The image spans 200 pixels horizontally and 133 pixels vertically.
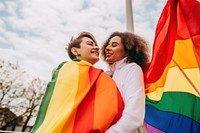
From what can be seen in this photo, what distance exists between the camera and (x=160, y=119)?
2.00m

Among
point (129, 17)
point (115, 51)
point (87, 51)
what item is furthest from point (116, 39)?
point (129, 17)

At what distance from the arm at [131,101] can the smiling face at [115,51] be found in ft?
0.51

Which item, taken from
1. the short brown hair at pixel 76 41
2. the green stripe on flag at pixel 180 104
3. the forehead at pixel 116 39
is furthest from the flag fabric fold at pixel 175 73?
the short brown hair at pixel 76 41

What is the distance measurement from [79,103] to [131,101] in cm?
28

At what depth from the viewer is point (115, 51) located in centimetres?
190

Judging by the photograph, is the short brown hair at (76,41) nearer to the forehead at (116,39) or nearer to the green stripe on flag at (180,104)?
the forehead at (116,39)

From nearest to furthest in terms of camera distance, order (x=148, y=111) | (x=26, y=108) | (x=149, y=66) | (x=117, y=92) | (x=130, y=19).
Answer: (x=117, y=92) < (x=149, y=66) < (x=148, y=111) < (x=130, y=19) < (x=26, y=108)

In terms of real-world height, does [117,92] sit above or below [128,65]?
below

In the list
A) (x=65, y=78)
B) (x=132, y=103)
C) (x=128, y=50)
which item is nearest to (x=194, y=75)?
(x=128, y=50)

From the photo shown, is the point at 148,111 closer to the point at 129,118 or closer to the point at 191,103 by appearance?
the point at 191,103

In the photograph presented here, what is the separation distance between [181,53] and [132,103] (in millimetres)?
672

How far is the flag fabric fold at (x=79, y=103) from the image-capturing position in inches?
57.3

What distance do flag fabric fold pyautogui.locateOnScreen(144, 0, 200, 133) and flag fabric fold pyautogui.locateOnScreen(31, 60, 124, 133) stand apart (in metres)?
0.41

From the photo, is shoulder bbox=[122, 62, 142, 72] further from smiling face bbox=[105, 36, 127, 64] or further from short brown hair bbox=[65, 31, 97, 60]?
short brown hair bbox=[65, 31, 97, 60]
